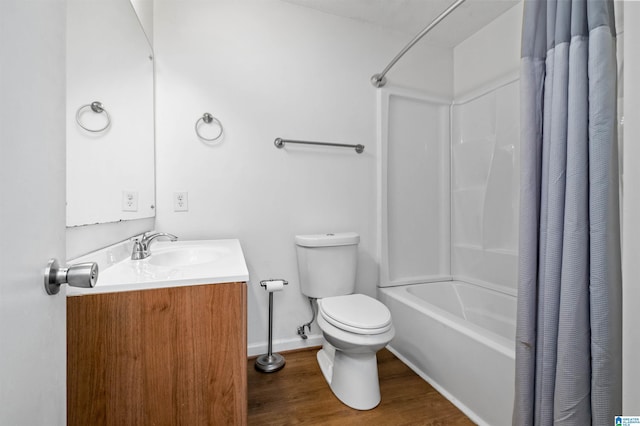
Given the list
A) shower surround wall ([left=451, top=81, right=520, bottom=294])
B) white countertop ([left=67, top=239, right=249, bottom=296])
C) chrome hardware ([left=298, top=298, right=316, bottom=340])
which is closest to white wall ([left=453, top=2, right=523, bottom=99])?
shower surround wall ([left=451, top=81, right=520, bottom=294])

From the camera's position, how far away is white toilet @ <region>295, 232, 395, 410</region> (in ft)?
4.22

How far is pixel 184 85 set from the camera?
1.64m

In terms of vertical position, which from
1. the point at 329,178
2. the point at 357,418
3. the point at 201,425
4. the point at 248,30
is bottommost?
the point at 357,418

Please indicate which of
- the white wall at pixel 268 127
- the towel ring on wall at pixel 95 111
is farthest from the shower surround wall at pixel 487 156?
Answer: the towel ring on wall at pixel 95 111

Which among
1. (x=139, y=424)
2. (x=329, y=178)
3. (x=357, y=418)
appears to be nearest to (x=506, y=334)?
(x=357, y=418)

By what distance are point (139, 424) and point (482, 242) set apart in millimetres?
2142

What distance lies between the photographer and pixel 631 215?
19.0 inches

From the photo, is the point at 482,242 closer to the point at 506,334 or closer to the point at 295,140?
the point at 506,334

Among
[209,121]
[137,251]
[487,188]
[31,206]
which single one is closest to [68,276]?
[31,206]

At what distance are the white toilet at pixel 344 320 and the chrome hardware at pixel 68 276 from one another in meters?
1.06

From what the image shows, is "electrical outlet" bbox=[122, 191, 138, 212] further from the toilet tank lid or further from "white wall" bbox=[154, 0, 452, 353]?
the toilet tank lid

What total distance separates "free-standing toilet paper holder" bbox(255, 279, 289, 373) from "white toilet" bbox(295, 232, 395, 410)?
0.21 metres

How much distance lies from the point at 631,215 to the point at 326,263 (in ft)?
4.42

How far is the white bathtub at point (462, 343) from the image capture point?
46.9 inches
